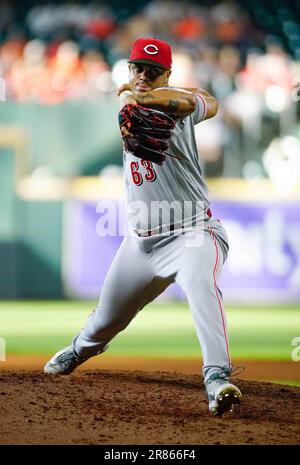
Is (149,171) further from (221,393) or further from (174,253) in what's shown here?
(221,393)

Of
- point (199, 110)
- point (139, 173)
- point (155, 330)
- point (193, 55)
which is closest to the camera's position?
point (199, 110)

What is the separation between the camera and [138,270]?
4.28m

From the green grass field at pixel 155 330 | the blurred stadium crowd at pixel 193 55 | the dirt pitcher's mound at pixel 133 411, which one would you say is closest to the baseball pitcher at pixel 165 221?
the dirt pitcher's mound at pixel 133 411

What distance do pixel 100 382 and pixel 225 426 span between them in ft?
4.09

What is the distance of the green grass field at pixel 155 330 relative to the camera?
6902 mm

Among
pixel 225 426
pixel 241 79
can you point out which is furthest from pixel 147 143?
pixel 241 79

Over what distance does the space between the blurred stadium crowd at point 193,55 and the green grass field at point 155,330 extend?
1965 mm

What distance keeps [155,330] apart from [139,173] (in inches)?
162

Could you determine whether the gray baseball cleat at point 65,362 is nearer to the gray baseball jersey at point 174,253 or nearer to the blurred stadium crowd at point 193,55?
the gray baseball jersey at point 174,253

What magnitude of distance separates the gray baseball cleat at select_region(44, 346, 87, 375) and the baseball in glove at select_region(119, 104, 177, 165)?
1.29 m

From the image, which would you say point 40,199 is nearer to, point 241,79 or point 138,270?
point 241,79

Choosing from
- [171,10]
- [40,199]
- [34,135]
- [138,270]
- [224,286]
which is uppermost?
[171,10]

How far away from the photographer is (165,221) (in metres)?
4.23

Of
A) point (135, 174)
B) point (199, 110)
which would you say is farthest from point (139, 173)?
point (199, 110)
